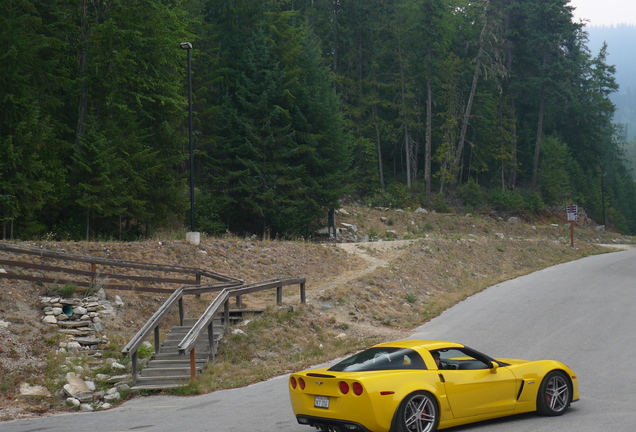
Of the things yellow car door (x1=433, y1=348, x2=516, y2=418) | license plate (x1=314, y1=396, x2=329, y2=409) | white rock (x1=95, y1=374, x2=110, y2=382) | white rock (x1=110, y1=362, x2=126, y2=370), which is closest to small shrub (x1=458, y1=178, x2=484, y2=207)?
white rock (x1=110, y1=362, x2=126, y2=370)

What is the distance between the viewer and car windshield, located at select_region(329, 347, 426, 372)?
8.11 metres

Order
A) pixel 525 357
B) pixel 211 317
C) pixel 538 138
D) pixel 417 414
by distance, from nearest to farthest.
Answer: pixel 417 414, pixel 525 357, pixel 211 317, pixel 538 138

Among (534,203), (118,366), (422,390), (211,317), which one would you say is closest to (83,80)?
(118,366)

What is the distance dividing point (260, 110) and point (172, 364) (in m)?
25.9

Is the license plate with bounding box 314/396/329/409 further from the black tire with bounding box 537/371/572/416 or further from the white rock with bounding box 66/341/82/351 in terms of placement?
the white rock with bounding box 66/341/82/351

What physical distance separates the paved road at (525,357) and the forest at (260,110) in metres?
12.9

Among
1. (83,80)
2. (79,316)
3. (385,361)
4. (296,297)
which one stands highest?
(83,80)

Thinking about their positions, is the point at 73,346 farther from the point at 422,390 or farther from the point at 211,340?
the point at 422,390

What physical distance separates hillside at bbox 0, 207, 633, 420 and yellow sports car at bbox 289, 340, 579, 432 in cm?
523

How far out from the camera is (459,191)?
198ft

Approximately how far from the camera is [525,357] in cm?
1366

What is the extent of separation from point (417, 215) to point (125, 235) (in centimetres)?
2708

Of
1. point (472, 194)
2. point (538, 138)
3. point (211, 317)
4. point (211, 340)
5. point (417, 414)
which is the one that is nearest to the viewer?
point (417, 414)

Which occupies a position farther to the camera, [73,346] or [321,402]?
[73,346]
